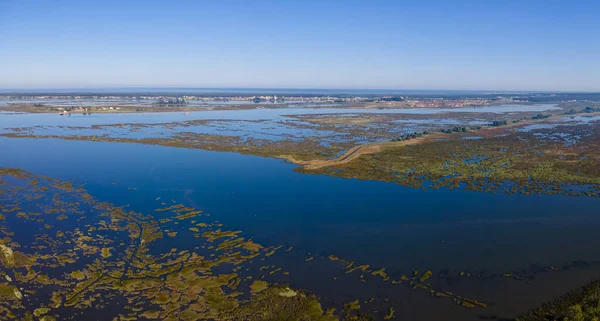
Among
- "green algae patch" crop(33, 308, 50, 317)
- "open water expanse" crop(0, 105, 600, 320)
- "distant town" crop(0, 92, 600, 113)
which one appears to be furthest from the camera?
"distant town" crop(0, 92, 600, 113)

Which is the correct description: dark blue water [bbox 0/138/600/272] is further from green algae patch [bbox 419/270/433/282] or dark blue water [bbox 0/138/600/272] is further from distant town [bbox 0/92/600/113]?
distant town [bbox 0/92/600/113]

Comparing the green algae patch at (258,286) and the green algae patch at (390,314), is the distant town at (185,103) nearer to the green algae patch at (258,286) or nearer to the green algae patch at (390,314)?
the green algae patch at (258,286)

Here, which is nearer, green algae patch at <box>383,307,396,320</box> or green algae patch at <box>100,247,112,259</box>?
green algae patch at <box>383,307,396,320</box>

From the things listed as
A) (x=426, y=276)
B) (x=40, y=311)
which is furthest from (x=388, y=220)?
(x=40, y=311)

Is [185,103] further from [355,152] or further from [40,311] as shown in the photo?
[40,311]

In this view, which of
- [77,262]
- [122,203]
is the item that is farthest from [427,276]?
[122,203]

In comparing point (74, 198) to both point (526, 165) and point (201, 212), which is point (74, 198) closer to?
point (201, 212)

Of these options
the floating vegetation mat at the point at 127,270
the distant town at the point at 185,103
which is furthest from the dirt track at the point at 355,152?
the distant town at the point at 185,103

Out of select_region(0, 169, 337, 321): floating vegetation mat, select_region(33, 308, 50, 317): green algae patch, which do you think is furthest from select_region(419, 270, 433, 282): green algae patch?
select_region(33, 308, 50, 317): green algae patch
